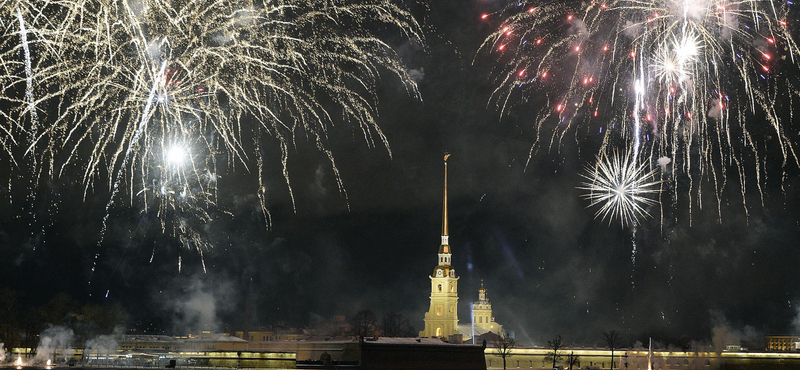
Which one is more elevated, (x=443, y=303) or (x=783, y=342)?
(x=443, y=303)

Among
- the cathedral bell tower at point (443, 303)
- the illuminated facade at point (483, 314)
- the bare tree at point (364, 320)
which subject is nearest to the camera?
the cathedral bell tower at point (443, 303)

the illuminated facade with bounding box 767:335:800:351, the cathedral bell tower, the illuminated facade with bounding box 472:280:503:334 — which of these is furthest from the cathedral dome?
the illuminated facade with bounding box 767:335:800:351

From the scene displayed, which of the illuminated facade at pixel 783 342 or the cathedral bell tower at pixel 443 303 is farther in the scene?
the illuminated facade at pixel 783 342

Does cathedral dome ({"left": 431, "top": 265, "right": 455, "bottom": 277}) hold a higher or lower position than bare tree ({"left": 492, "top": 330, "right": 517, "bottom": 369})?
higher

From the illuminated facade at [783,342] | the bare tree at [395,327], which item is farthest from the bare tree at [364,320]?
the illuminated facade at [783,342]

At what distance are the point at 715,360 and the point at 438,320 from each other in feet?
112

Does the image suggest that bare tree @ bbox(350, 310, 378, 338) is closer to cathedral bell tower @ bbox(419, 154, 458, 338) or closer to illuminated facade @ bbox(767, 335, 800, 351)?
cathedral bell tower @ bbox(419, 154, 458, 338)

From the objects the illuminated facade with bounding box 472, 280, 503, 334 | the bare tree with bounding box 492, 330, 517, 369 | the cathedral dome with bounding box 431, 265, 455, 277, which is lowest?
the bare tree with bounding box 492, 330, 517, 369

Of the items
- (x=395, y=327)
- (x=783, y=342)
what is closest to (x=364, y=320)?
(x=395, y=327)

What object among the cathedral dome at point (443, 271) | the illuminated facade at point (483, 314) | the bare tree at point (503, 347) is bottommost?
the bare tree at point (503, 347)

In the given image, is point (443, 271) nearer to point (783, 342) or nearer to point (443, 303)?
point (443, 303)

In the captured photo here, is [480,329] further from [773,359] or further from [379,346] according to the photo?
[379,346]

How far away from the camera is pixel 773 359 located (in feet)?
335

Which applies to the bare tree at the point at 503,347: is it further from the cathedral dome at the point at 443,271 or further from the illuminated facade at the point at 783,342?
the illuminated facade at the point at 783,342
